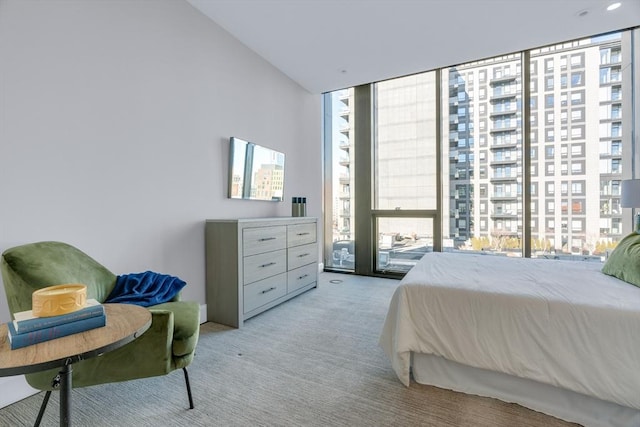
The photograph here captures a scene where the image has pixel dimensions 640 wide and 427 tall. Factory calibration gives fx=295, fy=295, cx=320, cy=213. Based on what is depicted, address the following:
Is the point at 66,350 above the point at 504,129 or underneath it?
underneath

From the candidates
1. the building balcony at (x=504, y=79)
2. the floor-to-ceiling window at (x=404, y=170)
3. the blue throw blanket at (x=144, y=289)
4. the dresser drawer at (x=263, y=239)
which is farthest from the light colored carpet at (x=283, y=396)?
the building balcony at (x=504, y=79)

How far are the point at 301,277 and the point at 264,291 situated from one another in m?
Answer: 0.73

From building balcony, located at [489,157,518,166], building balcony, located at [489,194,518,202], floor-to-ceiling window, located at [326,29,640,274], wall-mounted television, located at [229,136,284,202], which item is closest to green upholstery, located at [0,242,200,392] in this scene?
wall-mounted television, located at [229,136,284,202]

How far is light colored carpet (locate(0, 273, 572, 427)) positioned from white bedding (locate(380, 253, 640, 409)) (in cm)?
22

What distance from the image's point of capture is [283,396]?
67.1 inches

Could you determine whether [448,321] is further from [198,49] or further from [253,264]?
[198,49]

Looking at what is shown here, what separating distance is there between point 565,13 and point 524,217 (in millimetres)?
2264

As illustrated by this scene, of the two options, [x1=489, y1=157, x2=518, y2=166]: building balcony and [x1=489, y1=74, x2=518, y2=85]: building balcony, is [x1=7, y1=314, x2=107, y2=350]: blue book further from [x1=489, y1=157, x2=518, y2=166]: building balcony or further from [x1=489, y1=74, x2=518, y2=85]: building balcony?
[x1=489, y1=74, x2=518, y2=85]: building balcony

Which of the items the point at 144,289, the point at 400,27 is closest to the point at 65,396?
the point at 144,289

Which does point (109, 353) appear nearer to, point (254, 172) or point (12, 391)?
point (12, 391)

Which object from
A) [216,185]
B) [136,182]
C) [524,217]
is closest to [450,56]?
[524,217]

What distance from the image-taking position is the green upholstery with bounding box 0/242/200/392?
1370 millimetres

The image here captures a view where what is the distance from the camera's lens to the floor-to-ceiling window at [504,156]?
138 inches

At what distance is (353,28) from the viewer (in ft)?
10.2
